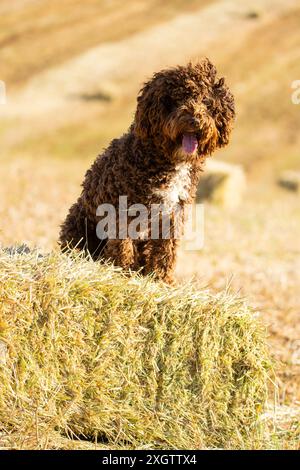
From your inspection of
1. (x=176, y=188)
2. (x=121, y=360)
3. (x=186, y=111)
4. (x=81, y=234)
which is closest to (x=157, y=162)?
(x=176, y=188)

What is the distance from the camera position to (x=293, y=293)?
945cm

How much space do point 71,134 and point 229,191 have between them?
444 inches

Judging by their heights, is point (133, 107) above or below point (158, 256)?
above

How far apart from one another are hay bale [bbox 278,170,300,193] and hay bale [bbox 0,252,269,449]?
53.1 ft

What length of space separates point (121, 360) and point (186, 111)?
1.76 metres

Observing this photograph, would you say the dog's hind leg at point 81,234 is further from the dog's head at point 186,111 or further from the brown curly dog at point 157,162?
the dog's head at point 186,111

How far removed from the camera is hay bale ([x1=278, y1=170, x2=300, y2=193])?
20922 millimetres

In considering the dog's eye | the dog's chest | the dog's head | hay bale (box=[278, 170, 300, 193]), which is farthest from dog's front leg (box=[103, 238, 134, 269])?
hay bale (box=[278, 170, 300, 193])

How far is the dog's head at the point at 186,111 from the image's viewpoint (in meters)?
5.11

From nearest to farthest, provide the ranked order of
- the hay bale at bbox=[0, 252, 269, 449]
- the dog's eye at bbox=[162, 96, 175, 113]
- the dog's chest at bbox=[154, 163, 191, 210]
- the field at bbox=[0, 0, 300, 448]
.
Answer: the hay bale at bbox=[0, 252, 269, 449] < the dog's eye at bbox=[162, 96, 175, 113] < the dog's chest at bbox=[154, 163, 191, 210] < the field at bbox=[0, 0, 300, 448]

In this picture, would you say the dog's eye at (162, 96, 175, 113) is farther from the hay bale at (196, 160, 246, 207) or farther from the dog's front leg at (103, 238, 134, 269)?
the hay bale at (196, 160, 246, 207)

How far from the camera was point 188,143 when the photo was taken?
17.1 ft

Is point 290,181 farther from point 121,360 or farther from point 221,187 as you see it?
point 121,360
